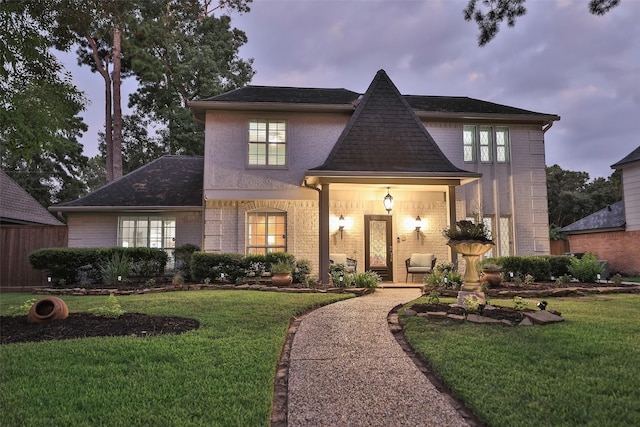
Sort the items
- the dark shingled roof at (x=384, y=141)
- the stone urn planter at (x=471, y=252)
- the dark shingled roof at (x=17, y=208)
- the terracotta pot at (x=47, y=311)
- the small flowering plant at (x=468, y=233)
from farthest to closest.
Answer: the dark shingled roof at (x=17, y=208), the dark shingled roof at (x=384, y=141), the small flowering plant at (x=468, y=233), the stone urn planter at (x=471, y=252), the terracotta pot at (x=47, y=311)

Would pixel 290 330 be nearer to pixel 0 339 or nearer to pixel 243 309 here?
pixel 243 309

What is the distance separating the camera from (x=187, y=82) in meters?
24.6

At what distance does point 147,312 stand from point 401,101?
10.0m

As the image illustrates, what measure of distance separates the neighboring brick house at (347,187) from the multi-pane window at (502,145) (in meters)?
0.04

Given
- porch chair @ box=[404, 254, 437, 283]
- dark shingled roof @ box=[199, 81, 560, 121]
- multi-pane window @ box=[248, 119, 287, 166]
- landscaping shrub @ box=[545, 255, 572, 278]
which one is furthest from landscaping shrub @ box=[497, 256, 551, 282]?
multi-pane window @ box=[248, 119, 287, 166]

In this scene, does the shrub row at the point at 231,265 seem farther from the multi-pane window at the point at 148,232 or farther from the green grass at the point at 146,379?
the green grass at the point at 146,379

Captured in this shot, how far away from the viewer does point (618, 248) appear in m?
17.1

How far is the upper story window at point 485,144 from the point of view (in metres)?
14.2

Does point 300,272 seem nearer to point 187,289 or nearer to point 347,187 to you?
point 187,289

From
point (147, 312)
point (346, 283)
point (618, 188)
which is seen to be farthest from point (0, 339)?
point (618, 188)

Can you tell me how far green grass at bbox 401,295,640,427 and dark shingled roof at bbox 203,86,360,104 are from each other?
9490 millimetres

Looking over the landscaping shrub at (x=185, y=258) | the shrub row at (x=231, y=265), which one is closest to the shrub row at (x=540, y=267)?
the shrub row at (x=231, y=265)

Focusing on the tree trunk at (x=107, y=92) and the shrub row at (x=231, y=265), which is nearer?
the shrub row at (x=231, y=265)

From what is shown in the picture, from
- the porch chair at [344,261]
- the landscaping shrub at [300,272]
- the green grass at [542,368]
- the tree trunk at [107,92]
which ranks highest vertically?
the tree trunk at [107,92]
